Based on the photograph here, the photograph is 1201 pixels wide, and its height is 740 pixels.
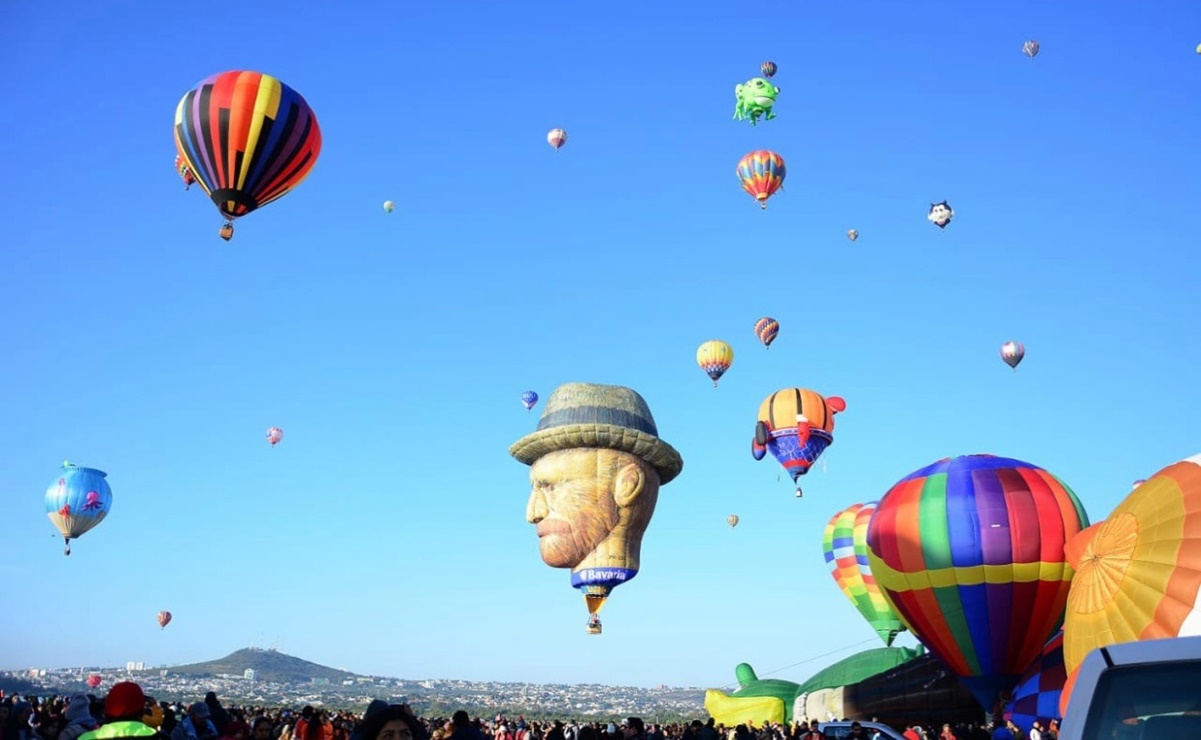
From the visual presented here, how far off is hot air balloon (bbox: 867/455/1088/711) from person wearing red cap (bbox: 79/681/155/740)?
56.8ft

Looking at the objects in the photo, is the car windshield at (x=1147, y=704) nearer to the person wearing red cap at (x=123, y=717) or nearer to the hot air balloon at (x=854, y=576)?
the person wearing red cap at (x=123, y=717)

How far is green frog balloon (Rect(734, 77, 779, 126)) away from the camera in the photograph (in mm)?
29109

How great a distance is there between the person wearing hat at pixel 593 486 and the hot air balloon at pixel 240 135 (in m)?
7.69

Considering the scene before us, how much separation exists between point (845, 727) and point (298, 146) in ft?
48.8

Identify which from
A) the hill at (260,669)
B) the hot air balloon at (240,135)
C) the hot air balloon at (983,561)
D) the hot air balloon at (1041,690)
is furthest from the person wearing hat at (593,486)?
the hill at (260,669)

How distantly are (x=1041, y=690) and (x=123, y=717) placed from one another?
57.4 ft

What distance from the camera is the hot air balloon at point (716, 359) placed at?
105 ft

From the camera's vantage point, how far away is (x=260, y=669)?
604ft

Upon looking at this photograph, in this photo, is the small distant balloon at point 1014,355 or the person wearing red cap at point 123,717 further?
the small distant balloon at point 1014,355

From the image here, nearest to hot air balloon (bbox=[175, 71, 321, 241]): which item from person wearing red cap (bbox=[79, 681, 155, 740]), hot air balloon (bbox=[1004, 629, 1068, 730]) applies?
person wearing red cap (bbox=[79, 681, 155, 740])

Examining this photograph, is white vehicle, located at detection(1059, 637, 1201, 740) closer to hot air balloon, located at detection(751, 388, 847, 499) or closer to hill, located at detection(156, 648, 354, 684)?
hot air balloon, located at detection(751, 388, 847, 499)

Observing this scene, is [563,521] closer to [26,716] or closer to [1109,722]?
[26,716]

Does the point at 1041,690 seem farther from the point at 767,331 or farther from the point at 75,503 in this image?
the point at 75,503

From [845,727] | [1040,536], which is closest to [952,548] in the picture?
[1040,536]
